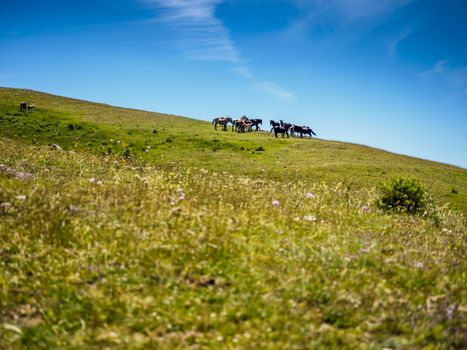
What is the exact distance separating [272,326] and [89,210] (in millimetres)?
5226

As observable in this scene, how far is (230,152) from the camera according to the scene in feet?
123

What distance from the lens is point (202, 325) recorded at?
230 inches

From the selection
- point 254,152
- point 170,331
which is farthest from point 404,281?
point 254,152

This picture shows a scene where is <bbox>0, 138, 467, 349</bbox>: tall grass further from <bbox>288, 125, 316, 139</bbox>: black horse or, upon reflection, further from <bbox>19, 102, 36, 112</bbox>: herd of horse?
<bbox>19, 102, 36, 112</bbox>: herd of horse

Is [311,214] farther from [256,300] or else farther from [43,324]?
[43,324]

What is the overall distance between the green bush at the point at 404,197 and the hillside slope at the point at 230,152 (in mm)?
11632

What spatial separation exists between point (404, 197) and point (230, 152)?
76.6ft

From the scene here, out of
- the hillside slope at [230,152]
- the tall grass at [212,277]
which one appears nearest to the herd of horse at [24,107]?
the hillside slope at [230,152]

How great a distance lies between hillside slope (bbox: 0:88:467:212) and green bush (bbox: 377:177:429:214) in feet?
38.2

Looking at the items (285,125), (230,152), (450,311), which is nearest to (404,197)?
(450,311)

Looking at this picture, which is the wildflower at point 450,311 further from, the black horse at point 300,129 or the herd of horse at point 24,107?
the herd of horse at point 24,107

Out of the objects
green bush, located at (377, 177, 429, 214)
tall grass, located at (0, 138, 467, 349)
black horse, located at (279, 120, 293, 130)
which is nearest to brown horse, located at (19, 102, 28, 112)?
black horse, located at (279, 120, 293, 130)

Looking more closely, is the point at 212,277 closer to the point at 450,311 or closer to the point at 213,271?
the point at 213,271

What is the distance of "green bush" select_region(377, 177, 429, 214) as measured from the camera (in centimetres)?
1511
